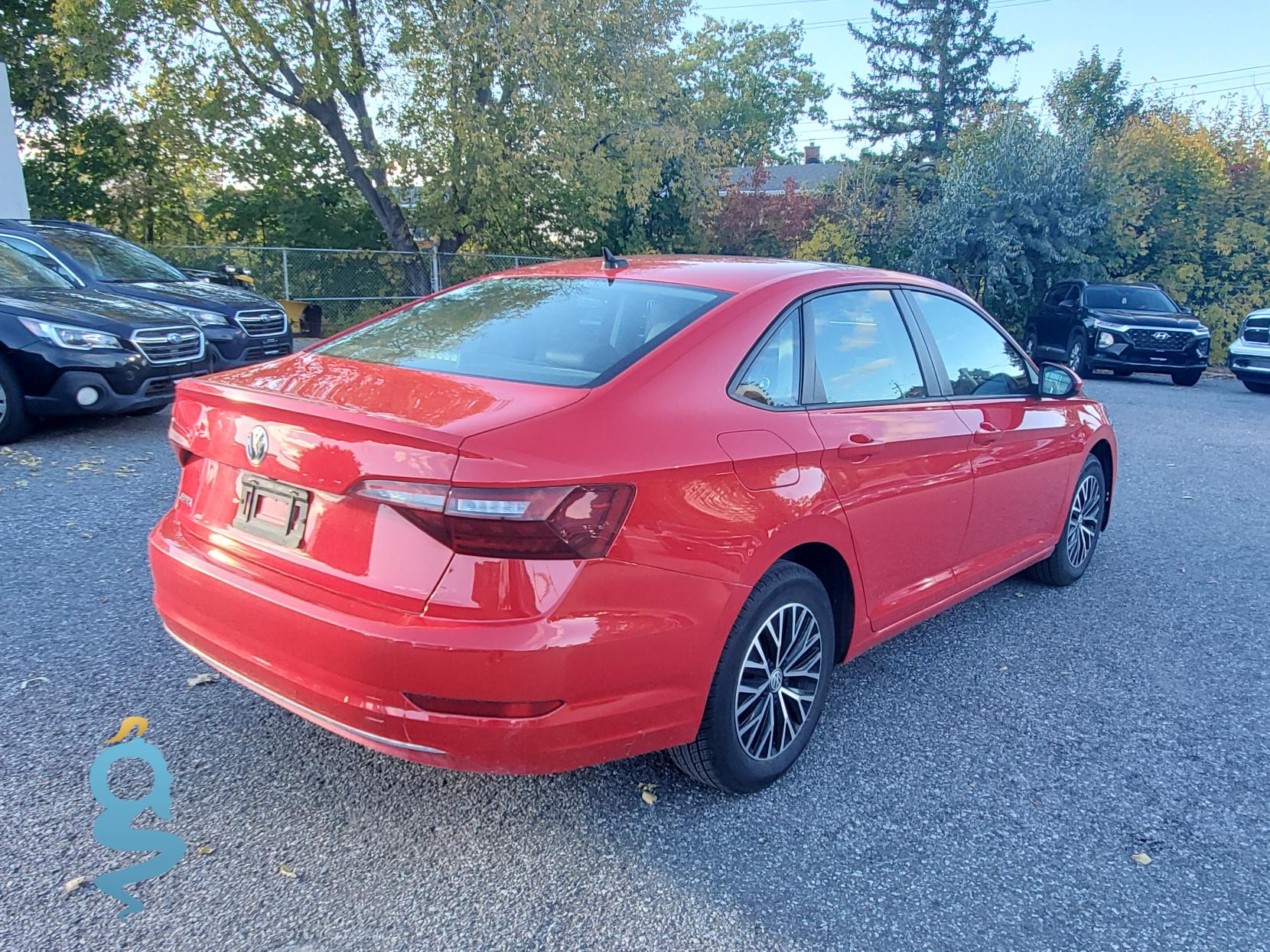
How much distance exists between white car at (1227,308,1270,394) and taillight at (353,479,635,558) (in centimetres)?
1667

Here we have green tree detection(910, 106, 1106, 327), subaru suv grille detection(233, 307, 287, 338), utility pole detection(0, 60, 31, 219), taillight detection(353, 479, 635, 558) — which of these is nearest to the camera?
taillight detection(353, 479, 635, 558)

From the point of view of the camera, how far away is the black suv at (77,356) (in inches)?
273

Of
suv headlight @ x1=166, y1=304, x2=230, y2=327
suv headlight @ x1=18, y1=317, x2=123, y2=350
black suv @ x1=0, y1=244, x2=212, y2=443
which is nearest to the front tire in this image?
black suv @ x1=0, y1=244, x2=212, y2=443

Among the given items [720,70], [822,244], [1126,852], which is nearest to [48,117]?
[822,244]

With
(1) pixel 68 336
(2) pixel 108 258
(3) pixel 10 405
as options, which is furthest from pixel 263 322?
(3) pixel 10 405

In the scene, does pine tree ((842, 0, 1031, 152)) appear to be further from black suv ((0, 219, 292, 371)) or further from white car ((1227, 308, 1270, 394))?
black suv ((0, 219, 292, 371))

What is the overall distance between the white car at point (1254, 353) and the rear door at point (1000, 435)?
13.3 m

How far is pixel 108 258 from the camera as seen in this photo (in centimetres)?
895

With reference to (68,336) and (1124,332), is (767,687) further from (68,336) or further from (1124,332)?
(1124,332)

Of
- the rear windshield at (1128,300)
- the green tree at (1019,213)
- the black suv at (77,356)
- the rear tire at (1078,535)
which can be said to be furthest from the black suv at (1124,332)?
the black suv at (77,356)

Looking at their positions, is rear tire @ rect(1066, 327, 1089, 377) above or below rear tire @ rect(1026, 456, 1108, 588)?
below

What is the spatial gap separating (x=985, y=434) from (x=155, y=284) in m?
7.95

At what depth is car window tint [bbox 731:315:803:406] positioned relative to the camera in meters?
2.95

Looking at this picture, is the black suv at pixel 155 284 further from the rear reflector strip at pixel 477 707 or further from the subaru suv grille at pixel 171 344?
the rear reflector strip at pixel 477 707
